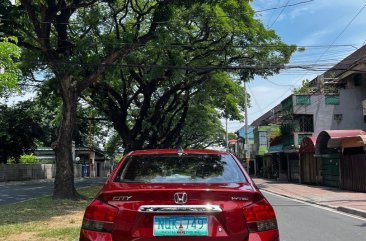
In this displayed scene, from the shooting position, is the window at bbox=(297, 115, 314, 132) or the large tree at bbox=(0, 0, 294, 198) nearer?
the large tree at bbox=(0, 0, 294, 198)

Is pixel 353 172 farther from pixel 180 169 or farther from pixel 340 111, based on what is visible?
pixel 180 169

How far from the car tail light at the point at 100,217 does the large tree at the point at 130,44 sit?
12.6 m

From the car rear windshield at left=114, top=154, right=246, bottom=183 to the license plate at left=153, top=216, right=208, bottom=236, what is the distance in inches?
23.4

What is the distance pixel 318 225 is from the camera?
1196cm

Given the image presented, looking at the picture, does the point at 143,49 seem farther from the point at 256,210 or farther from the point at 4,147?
the point at 4,147

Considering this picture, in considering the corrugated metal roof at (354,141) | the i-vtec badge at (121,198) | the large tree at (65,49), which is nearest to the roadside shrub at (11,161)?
the large tree at (65,49)

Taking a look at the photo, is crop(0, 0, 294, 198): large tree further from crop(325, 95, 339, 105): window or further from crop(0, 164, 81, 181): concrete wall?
crop(0, 164, 81, 181): concrete wall

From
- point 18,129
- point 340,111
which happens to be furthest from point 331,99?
point 18,129

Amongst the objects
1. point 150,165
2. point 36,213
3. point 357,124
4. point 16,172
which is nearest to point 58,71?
point 36,213

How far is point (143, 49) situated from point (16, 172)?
24862 mm

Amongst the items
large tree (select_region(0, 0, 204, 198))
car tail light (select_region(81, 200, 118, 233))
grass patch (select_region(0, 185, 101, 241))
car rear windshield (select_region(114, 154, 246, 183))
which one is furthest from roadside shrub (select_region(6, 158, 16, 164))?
car tail light (select_region(81, 200, 118, 233))

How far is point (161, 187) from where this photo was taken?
15.1 feet

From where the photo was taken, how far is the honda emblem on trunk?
4.45 metres

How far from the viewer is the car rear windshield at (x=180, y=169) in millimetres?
5090
